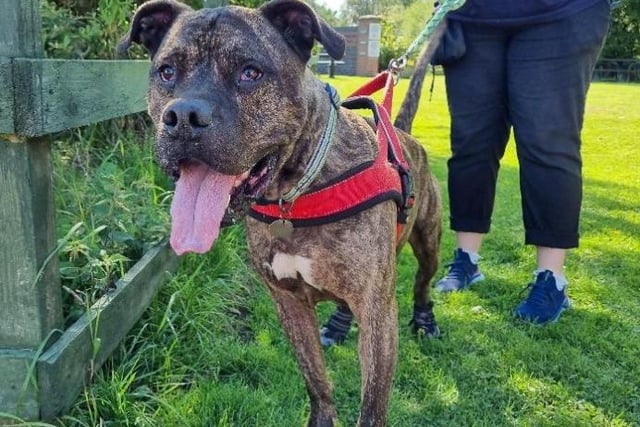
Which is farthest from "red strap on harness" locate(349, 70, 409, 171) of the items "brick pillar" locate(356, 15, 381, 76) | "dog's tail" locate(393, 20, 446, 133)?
"brick pillar" locate(356, 15, 381, 76)

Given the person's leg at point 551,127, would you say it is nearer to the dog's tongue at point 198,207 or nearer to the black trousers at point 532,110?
the black trousers at point 532,110

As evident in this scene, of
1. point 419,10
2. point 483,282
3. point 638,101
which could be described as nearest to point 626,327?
point 483,282

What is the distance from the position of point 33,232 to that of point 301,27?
1116 millimetres

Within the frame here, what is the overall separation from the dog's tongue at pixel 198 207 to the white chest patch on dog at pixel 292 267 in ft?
1.39

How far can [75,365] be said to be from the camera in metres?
2.44

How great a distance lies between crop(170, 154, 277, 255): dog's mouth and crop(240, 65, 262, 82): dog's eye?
298 mm

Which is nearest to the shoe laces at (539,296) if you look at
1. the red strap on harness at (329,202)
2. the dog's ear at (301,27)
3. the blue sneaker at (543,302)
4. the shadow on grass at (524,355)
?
the blue sneaker at (543,302)

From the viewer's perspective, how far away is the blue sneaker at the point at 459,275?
14.1ft

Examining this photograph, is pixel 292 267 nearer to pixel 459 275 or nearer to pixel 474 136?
pixel 474 136

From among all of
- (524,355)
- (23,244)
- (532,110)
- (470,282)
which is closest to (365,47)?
(470,282)

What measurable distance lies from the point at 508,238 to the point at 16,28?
14.1ft

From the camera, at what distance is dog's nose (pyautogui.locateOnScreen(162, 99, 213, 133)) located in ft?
6.26

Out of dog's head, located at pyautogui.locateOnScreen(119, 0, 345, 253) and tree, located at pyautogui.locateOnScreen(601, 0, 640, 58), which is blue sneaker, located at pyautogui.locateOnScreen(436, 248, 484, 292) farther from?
tree, located at pyautogui.locateOnScreen(601, 0, 640, 58)

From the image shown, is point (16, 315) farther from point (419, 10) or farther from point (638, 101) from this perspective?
point (419, 10)
